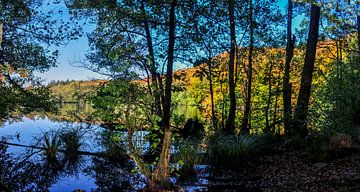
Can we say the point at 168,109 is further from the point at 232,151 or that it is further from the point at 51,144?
the point at 51,144

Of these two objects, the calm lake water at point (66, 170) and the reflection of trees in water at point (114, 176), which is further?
the calm lake water at point (66, 170)

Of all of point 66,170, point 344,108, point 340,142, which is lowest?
point 66,170

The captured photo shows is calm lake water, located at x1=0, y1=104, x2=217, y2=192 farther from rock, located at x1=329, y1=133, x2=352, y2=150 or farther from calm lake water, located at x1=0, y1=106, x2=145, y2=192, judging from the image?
rock, located at x1=329, y1=133, x2=352, y2=150

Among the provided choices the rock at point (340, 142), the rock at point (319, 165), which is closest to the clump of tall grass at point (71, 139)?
the rock at point (319, 165)

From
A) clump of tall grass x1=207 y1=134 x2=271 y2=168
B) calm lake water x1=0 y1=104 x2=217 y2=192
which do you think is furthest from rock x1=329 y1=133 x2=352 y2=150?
calm lake water x1=0 y1=104 x2=217 y2=192

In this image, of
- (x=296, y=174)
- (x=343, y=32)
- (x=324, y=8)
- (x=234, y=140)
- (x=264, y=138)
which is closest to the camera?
(x=296, y=174)

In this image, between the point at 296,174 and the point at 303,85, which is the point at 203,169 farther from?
the point at 303,85

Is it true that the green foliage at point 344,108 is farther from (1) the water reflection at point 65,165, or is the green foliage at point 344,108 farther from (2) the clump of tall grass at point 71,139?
(2) the clump of tall grass at point 71,139

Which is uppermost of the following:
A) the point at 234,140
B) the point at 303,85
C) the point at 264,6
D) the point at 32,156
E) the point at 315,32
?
the point at 264,6

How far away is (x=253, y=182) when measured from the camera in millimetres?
7348

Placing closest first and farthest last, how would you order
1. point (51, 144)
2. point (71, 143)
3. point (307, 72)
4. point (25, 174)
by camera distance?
point (25, 174) < point (307, 72) < point (51, 144) < point (71, 143)

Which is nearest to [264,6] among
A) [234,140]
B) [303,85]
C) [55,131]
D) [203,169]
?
[303,85]

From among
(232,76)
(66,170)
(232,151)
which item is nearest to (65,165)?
(66,170)

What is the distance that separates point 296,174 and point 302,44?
1037 centimetres
